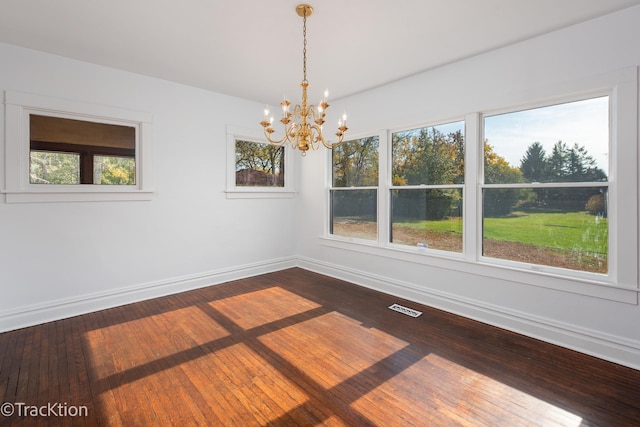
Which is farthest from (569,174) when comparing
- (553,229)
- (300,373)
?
(300,373)

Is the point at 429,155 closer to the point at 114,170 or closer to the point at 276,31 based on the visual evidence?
the point at 276,31

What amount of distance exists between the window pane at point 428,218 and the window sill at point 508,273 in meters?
0.12

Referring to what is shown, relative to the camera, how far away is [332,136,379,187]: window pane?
4453 millimetres

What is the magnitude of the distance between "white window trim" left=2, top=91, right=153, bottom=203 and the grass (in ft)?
13.6

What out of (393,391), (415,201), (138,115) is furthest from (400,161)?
(138,115)

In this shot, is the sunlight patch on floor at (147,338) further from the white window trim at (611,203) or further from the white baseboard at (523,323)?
the white window trim at (611,203)

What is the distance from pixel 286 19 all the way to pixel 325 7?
37 cm

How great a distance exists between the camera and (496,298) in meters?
3.15

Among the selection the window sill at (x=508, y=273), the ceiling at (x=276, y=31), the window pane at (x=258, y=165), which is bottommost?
the window sill at (x=508, y=273)

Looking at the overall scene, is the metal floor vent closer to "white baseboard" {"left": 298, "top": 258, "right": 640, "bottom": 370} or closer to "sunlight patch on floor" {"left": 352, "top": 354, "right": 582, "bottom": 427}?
"white baseboard" {"left": 298, "top": 258, "right": 640, "bottom": 370}

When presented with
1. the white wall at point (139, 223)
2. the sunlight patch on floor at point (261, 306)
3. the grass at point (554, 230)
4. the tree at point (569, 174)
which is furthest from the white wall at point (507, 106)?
the white wall at point (139, 223)

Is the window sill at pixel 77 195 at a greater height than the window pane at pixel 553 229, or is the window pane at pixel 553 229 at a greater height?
the window sill at pixel 77 195

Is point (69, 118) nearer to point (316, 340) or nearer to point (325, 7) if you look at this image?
point (325, 7)

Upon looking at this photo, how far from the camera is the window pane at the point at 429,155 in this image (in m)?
3.56
